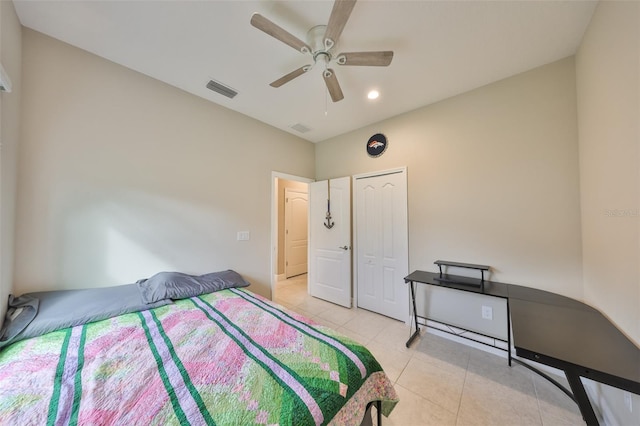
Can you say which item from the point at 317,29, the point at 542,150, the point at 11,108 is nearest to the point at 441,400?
the point at 542,150

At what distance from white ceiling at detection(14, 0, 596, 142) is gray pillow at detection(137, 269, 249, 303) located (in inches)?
79.3

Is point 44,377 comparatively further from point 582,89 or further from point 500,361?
point 582,89

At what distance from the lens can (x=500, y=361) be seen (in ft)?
6.75

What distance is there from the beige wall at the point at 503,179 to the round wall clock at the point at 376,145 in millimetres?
192

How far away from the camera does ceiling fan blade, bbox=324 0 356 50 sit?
3.87 feet

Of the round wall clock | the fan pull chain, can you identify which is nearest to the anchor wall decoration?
the round wall clock

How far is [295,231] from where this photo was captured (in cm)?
510

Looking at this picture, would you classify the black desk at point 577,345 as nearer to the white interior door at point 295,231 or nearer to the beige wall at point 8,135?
the beige wall at point 8,135

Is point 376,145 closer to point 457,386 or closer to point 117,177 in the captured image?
point 457,386

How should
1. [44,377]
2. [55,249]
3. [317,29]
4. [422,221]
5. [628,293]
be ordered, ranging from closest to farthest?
1. [44,377]
2. [628,293]
3. [317,29]
4. [55,249]
5. [422,221]

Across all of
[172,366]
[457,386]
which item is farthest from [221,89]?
[457,386]

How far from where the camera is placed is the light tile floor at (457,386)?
1.48m

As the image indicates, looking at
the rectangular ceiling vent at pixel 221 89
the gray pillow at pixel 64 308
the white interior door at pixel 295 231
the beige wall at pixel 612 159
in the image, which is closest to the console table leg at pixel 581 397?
the beige wall at pixel 612 159

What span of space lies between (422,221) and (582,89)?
5.54 ft
